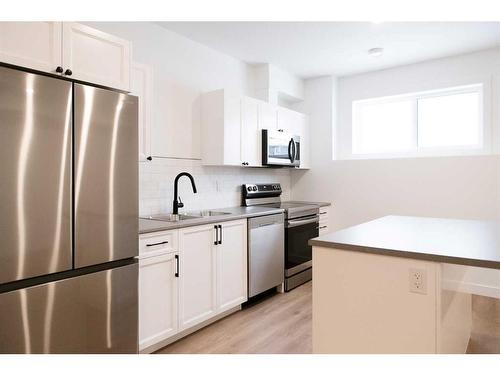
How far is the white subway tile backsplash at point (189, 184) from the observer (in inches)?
118

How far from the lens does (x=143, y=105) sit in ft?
8.59

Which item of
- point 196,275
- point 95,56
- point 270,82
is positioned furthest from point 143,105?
point 270,82

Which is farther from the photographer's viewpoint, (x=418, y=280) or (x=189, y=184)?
(x=189, y=184)

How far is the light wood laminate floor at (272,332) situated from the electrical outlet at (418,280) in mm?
1219

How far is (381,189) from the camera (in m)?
4.30

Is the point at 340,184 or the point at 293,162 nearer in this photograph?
the point at 293,162

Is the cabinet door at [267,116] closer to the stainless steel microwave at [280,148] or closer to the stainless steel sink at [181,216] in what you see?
the stainless steel microwave at [280,148]

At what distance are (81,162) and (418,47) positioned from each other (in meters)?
3.54

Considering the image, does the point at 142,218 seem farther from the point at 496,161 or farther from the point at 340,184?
the point at 496,161

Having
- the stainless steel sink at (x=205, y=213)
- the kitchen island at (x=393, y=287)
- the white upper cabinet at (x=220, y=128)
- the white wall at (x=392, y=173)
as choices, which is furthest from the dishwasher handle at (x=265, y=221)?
the kitchen island at (x=393, y=287)

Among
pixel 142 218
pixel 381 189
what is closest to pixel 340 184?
pixel 381 189

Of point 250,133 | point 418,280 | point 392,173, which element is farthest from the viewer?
point 392,173

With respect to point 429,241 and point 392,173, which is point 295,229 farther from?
point 429,241

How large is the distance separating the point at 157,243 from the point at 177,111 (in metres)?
1.46
